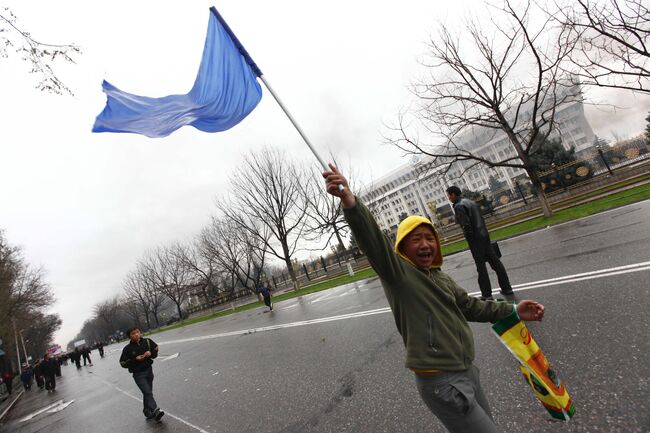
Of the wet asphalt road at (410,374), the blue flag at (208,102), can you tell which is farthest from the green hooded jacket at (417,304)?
the blue flag at (208,102)

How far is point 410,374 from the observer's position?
4.03m

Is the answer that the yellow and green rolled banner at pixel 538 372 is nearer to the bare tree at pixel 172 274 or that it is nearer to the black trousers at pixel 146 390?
the black trousers at pixel 146 390

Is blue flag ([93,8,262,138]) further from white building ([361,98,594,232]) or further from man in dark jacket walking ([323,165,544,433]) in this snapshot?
white building ([361,98,594,232])

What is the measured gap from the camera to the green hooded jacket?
5.57ft

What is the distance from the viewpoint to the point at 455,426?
167 cm

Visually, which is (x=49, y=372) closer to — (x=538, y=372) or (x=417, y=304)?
(x=417, y=304)

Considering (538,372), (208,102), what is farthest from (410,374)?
(208,102)

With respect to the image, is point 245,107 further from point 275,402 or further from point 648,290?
point 648,290

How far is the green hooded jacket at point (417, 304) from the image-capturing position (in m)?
1.70

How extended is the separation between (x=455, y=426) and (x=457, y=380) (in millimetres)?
226

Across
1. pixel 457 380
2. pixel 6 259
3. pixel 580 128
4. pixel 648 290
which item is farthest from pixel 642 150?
pixel 580 128

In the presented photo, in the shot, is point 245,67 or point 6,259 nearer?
point 245,67

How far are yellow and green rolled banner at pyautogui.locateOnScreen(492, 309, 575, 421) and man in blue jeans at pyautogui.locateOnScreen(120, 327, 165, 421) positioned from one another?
19.7 feet

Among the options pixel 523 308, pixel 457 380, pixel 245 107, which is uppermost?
pixel 245 107
